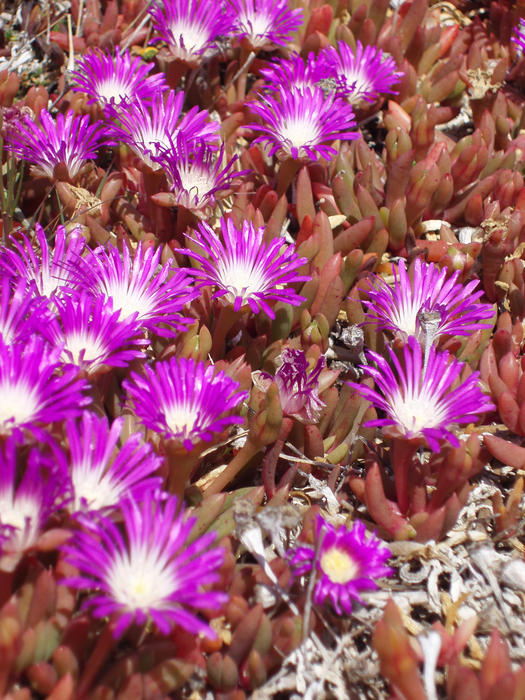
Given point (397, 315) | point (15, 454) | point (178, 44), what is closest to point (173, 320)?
point (15, 454)

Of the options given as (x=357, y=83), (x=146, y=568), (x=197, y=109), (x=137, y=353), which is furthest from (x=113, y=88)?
(x=146, y=568)

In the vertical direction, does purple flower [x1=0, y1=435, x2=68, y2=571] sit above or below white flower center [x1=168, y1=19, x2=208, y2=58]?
below

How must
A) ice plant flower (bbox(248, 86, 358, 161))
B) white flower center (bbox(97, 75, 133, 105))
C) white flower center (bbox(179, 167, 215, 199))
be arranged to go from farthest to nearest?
white flower center (bbox(97, 75, 133, 105)) < ice plant flower (bbox(248, 86, 358, 161)) < white flower center (bbox(179, 167, 215, 199))

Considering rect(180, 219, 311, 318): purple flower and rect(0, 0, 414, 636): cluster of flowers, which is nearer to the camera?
rect(0, 0, 414, 636): cluster of flowers

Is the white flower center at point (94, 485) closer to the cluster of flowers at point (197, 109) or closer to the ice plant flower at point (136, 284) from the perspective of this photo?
the ice plant flower at point (136, 284)

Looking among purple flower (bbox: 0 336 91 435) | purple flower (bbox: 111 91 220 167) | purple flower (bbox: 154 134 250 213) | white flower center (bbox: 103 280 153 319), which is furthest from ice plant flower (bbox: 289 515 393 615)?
purple flower (bbox: 111 91 220 167)

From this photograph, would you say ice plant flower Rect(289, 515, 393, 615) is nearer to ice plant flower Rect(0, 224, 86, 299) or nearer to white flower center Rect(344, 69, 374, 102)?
ice plant flower Rect(0, 224, 86, 299)
